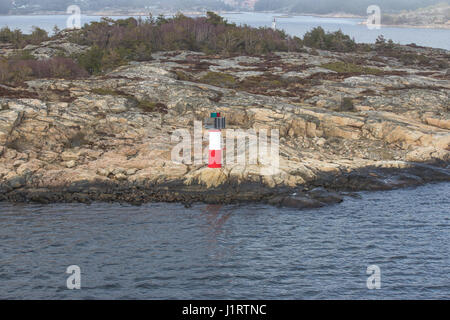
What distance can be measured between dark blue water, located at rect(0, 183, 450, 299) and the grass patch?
26669 mm

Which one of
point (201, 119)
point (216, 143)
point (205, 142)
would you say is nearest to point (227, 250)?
point (216, 143)

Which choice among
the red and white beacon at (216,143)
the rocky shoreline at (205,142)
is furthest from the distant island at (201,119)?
the red and white beacon at (216,143)

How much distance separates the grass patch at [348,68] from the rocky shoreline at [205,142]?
14.9 feet

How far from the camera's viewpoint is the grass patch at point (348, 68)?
166ft

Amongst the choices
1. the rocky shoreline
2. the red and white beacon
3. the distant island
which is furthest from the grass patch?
the red and white beacon

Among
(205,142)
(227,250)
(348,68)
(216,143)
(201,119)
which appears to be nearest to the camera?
(227,250)

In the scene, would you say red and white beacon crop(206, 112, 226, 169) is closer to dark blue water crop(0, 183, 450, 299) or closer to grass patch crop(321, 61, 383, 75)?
dark blue water crop(0, 183, 450, 299)

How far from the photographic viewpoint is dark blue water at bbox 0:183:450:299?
17078mm

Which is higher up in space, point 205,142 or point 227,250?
point 205,142

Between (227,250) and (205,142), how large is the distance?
1184 cm

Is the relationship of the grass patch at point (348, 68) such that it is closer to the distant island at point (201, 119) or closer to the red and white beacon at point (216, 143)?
the distant island at point (201, 119)

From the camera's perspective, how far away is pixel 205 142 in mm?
31016

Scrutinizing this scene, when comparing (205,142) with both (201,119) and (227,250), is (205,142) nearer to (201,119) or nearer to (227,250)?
(201,119)
